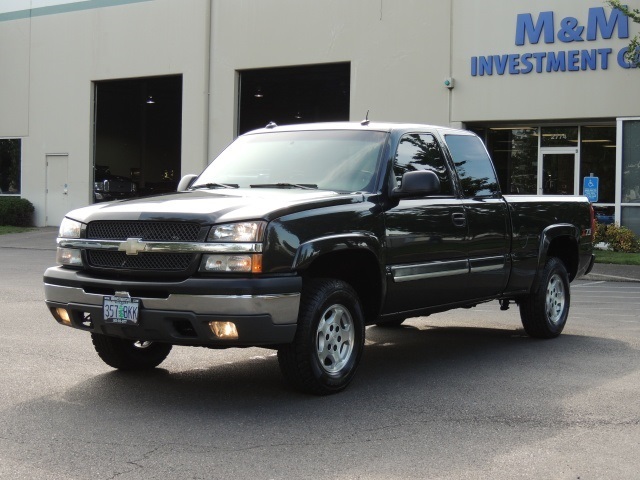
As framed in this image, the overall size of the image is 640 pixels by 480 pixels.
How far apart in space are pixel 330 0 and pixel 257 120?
606cm

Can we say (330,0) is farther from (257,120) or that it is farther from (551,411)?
(551,411)

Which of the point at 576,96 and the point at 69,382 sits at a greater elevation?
the point at 576,96

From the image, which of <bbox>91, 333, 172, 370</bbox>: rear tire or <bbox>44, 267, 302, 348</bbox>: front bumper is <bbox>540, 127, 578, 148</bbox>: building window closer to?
Result: <bbox>91, 333, 172, 370</bbox>: rear tire

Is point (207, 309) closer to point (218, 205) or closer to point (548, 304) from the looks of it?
point (218, 205)

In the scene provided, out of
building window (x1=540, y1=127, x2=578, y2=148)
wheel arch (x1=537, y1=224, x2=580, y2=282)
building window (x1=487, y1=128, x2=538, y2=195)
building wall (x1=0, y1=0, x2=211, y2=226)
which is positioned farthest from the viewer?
building wall (x1=0, y1=0, x2=211, y2=226)

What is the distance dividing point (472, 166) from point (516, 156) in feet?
53.6

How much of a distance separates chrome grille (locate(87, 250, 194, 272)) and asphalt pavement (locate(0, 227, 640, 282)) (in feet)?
41.0

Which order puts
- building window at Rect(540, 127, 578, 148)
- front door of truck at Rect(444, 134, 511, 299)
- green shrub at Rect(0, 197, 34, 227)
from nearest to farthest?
front door of truck at Rect(444, 134, 511, 299), building window at Rect(540, 127, 578, 148), green shrub at Rect(0, 197, 34, 227)

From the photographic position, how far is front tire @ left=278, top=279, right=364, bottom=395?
260 inches

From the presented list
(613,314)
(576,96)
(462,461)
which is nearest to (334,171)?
(462,461)

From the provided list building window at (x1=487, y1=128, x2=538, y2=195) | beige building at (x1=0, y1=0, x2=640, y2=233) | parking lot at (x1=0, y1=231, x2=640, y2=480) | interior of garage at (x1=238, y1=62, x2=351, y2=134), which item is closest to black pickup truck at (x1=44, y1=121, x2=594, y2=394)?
parking lot at (x1=0, y1=231, x2=640, y2=480)

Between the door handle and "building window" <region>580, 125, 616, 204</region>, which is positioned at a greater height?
"building window" <region>580, 125, 616, 204</region>

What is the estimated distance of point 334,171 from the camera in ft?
25.3

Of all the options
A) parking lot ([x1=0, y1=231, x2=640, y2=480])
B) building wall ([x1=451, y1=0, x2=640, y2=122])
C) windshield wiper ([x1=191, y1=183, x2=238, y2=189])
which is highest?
building wall ([x1=451, y1=0, x2=640, y2=122])
